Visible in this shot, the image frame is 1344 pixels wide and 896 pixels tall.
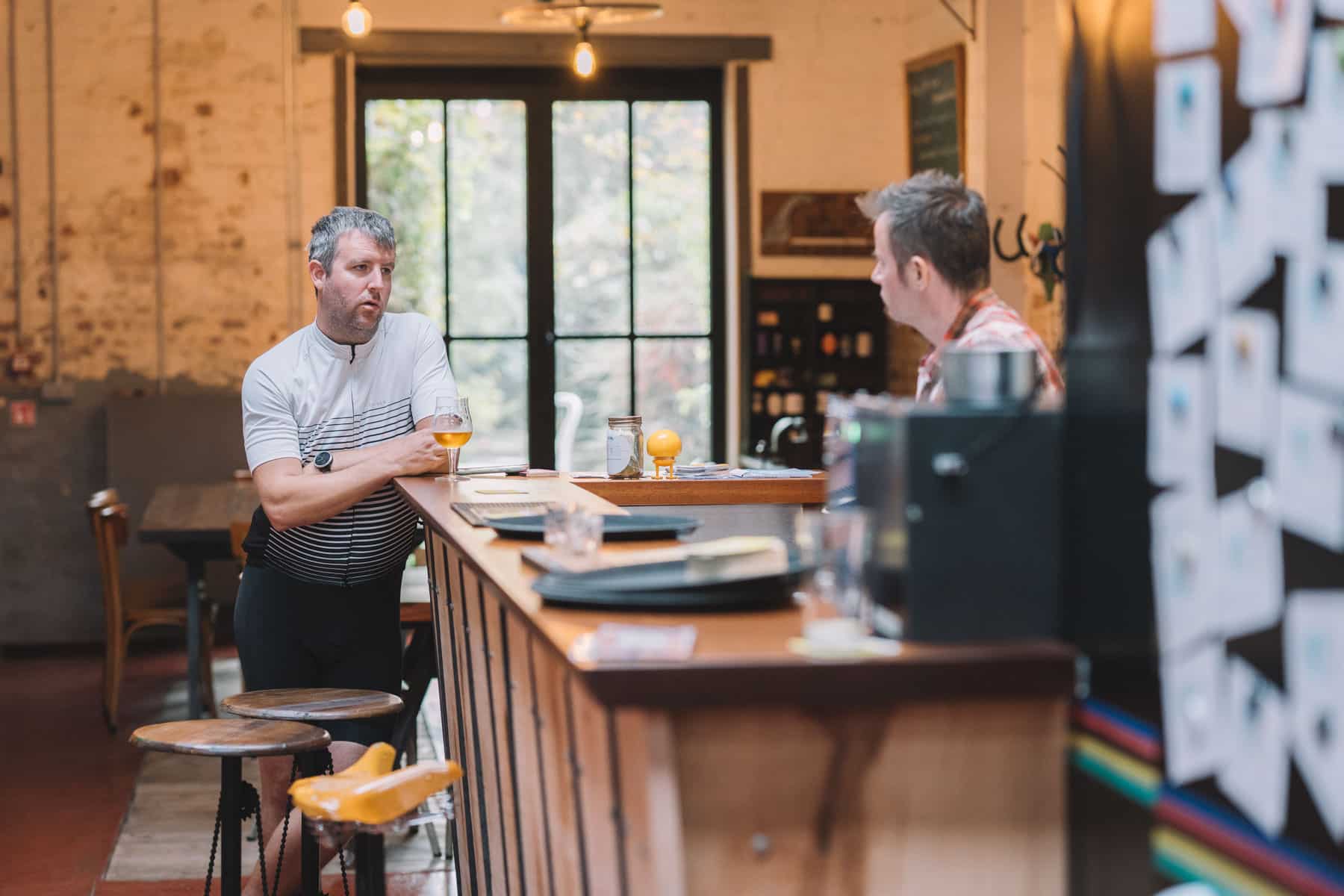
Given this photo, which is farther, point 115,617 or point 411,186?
point 411,186

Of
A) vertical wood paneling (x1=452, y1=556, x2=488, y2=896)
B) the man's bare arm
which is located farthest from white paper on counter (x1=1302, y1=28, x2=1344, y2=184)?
the man's bare arm

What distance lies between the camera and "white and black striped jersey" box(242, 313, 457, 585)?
348cm

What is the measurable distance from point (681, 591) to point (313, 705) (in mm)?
1497

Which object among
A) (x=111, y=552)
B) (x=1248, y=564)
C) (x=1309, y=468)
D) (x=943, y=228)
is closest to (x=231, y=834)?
(x=943, y=228)

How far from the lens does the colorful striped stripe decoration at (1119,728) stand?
1571mm

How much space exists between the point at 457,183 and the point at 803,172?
1.97 m

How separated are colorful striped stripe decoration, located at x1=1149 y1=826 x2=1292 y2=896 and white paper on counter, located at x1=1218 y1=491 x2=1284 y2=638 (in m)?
0.22

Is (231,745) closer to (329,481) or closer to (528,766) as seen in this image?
(528,766)

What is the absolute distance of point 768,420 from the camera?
841 centimetres

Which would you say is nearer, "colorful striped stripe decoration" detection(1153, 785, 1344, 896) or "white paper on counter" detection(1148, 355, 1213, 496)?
"colorful striped stripe decoration" detection(1153, 785, 1344, 896)

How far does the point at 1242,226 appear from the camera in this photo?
4.77 ft

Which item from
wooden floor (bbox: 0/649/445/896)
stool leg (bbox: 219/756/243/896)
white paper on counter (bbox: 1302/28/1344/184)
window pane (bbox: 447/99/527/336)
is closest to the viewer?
white paper on counter (bbox: 1302/28/1344/184)

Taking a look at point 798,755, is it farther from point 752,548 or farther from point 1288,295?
point 1288,295

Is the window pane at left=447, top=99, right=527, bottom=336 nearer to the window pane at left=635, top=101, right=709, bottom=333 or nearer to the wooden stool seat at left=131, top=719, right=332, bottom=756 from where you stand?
the window pane at left=635, top=101, right=709, bottom=333
